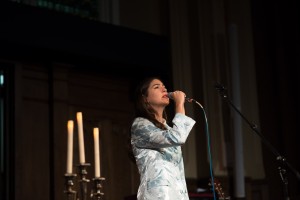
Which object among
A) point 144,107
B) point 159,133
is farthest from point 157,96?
point 159,133

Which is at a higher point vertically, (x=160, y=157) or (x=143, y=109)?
(x=143, y=109)

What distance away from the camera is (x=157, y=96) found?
3.50 m

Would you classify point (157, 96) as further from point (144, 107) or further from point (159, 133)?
point (159, 133)

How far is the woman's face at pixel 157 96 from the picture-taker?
349cm

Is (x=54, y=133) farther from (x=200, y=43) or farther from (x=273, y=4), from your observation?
(x=273, y=4)

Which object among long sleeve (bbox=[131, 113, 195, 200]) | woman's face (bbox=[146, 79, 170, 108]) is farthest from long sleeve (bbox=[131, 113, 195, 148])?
woman's face (bbox=[146, 79, 170, 108])

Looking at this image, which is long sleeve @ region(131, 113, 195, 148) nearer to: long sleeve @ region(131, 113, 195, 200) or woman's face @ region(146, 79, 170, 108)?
long sleeve @ region(131, 113, 195, 200)

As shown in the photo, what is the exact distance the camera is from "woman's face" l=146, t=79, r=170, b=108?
349cm

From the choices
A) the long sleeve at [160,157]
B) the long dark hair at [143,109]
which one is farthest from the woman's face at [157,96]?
the long sleeve at [160,157]

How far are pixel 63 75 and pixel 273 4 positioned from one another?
101 inches

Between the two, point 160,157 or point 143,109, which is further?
point 143,109

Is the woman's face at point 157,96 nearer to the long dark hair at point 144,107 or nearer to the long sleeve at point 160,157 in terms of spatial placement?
the long dark hair at point 144,107

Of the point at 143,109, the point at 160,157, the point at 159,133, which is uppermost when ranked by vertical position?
the point at 143,109

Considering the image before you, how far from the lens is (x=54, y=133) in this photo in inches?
221
